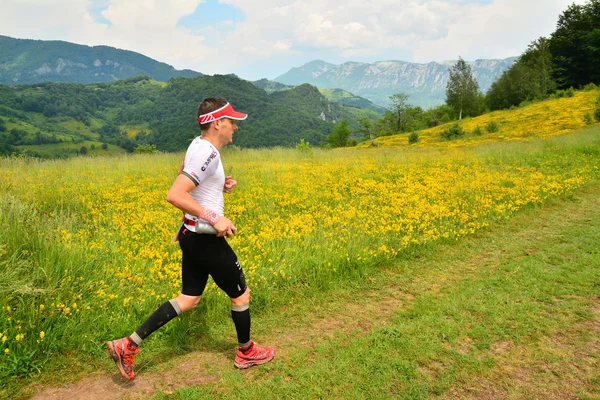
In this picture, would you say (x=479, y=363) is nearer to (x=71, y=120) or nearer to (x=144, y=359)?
(x=144, y=359)

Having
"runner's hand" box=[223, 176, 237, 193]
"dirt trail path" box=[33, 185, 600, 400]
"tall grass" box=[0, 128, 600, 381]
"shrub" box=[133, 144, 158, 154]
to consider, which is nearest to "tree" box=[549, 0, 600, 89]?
"tall grass" box=[0, 128, 600, 381]

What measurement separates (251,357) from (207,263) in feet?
3.66

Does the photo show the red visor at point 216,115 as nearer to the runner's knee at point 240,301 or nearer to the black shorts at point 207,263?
the black shorts at point 207,263

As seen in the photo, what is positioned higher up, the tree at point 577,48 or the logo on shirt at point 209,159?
the tree at point 577,48

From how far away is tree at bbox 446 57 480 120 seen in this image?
60344mm

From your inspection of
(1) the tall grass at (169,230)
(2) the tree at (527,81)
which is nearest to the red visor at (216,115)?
(1) the tall grass at (169,230)

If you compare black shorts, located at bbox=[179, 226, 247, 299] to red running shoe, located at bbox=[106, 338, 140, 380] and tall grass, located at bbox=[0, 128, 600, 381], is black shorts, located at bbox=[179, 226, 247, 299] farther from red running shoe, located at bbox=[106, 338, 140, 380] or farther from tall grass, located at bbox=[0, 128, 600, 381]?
tall grass, located at bbox=[0, 128, 600, 381]

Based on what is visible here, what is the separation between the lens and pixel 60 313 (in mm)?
3631

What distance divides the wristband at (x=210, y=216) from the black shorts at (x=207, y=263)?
25 cm

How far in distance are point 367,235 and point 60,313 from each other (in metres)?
4.84

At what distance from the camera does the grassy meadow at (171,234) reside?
3539 millimetres

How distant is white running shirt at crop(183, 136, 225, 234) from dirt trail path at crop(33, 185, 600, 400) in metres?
1.51

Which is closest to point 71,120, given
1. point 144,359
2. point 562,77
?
point 562,77

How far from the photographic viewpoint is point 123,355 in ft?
10.2
